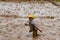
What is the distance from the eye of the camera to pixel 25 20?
6.14m

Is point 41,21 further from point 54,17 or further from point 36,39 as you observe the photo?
point 36,39

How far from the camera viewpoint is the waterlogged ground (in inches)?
195

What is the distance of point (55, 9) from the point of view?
7.35m

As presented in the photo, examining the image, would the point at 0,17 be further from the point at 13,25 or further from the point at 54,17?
the point at 54,17

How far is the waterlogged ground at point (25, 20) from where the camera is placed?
4960 millimetres

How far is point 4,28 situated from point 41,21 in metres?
1.13

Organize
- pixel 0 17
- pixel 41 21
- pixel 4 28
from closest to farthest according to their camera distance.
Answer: pixel 4 28
pixel 41 21
pixel 0 17

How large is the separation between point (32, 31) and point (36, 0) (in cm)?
381

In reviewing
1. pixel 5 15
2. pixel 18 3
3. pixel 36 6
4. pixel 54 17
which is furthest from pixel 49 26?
pixel 18 3

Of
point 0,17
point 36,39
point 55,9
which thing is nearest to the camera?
point 36,39

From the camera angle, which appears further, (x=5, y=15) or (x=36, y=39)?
(x=5, y=15)

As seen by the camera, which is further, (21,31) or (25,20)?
(25,20)

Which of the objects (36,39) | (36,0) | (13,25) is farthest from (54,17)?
(36,0)

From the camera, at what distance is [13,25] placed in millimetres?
5703
